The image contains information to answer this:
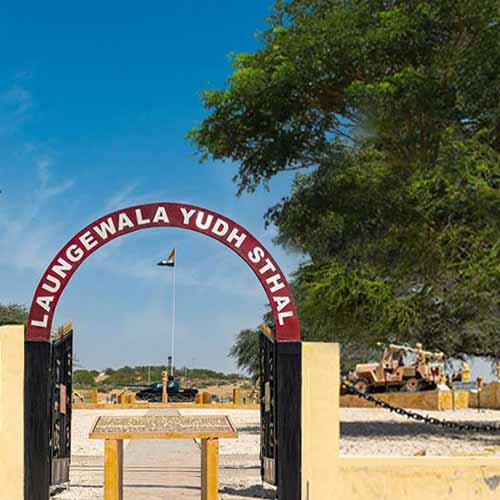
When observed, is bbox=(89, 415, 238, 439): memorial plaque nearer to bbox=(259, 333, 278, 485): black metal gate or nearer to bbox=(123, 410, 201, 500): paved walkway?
bbox=(259, 333, 278, 485): black metal gate

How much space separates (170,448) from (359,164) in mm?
10803

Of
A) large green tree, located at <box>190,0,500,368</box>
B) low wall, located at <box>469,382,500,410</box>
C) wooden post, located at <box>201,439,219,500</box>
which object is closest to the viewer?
wooden post, located at <box>201,439,219,500</box>

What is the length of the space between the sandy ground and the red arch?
3120 millimetres

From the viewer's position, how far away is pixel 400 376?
4181 centimetres

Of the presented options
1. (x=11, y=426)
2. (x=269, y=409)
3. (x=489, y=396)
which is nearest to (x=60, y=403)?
(x=11, y=426)

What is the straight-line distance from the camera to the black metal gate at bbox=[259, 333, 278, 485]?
1066cm

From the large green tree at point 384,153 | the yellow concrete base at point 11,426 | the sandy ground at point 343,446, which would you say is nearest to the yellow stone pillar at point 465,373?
the sandy ground at point 343,446

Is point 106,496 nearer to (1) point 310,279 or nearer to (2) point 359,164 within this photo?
(1) point 310,279

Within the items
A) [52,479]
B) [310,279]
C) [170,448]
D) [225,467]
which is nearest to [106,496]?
[52,479]

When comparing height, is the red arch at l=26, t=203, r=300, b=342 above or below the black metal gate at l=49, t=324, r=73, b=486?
above

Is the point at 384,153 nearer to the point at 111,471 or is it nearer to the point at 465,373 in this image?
the point at 111,471

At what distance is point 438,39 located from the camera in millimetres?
23656

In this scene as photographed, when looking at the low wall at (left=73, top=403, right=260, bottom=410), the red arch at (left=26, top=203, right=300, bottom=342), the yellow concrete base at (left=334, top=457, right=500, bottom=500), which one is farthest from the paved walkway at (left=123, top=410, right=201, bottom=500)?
the low wall at (left=73, top=403, right=260, bottom=410)

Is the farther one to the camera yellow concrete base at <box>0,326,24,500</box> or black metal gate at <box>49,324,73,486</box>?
black metal gate at <box>49,324,73,486</box>
